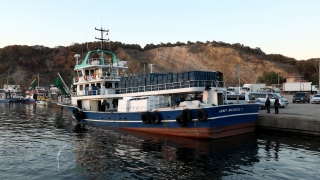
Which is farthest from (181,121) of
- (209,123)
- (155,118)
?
(155,118)

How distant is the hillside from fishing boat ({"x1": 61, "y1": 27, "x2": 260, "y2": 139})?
5718cm

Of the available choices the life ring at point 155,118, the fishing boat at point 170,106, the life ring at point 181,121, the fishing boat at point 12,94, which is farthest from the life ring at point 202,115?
the fishing boat at point 12,94

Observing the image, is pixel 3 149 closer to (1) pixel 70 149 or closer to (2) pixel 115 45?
(1) pixel 70 149

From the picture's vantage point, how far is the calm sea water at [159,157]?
1173 cm

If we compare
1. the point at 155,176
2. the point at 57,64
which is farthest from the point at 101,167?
the point at 57,64

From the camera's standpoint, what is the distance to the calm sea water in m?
11.7

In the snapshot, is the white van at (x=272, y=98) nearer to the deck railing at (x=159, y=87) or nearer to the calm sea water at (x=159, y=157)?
→ the calm sea water at (x=159, y=157)

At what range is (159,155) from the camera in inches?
585

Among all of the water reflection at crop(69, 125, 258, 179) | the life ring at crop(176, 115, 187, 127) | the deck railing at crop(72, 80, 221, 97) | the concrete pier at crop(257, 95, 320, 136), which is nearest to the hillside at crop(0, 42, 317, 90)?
the deck railing at crop(72, 80, 221, 97)

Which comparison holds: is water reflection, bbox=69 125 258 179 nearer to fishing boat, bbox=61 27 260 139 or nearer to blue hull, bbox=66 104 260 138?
blue hull, bbox=66 104 260 138

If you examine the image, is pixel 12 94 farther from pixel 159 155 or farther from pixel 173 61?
pixel 159 155

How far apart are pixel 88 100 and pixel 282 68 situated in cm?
8926

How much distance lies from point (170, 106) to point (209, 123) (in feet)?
14.8

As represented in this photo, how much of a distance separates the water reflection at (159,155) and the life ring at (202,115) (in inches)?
62.2
